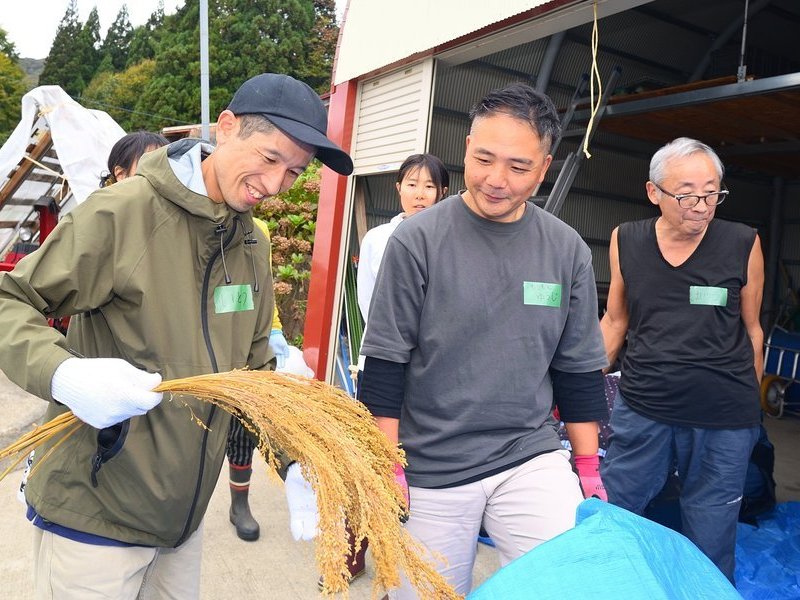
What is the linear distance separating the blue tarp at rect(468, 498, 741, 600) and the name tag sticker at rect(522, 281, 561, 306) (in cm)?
74

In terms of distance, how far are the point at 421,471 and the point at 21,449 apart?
Answer: 3.24 ft

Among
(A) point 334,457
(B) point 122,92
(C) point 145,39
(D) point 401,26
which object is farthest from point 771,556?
(C) point 145,39

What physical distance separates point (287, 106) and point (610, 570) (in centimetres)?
125

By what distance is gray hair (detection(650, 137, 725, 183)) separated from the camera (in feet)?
8.86

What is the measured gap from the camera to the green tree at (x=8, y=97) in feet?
116

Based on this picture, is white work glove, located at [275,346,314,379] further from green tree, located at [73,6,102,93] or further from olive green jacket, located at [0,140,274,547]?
green tree, located at [73,6,102,93]

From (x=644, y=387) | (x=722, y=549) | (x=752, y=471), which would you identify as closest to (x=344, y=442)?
(x=644, y=387)

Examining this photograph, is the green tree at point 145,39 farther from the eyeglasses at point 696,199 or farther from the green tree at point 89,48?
the eyeglasses at point 696,199

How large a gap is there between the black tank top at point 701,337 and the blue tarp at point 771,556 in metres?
1.10

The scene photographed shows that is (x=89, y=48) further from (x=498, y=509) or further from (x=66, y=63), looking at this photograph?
(x=498, y=509)

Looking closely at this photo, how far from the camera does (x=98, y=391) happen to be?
134 cm

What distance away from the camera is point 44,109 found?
22.3ft

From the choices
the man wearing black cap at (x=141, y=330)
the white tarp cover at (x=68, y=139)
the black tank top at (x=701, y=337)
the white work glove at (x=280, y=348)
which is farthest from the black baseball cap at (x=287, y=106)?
the white tarp cover at (x=68, y=139)

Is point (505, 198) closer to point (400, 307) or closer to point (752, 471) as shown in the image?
point (400, 307)
